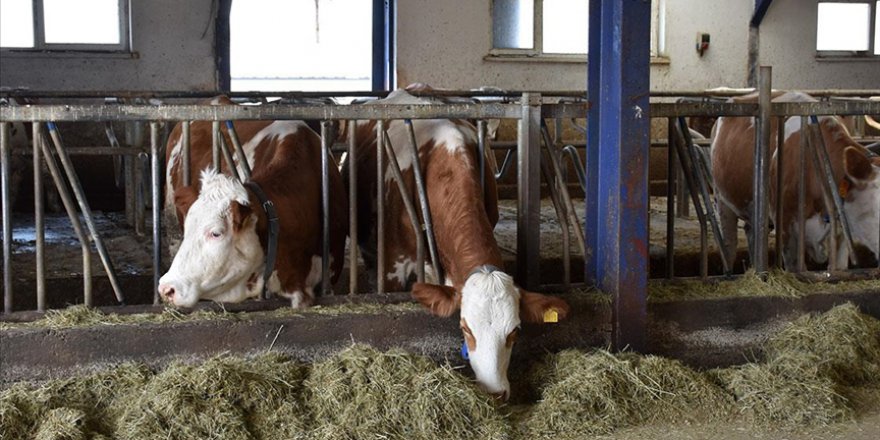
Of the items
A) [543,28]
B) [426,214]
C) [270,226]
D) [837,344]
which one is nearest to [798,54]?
[543,28]

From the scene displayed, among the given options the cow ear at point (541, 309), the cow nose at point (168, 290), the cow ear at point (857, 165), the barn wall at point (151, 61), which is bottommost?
the cow ear at point (541, 309)

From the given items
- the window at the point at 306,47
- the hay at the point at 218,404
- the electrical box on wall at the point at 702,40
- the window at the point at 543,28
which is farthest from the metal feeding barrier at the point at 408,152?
the window at the point at 306,47

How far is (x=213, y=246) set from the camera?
15.9 ft

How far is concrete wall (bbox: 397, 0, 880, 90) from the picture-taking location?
12859 millimetres

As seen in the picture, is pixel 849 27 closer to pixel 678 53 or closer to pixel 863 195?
pixel 678 53

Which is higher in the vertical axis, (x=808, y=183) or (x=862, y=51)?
(x=862, y=51)

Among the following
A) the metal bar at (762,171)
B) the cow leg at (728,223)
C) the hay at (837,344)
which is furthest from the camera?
the cow leg at (728,223)

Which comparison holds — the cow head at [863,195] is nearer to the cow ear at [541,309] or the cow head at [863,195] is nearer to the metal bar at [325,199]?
the cow ear at [541,309]

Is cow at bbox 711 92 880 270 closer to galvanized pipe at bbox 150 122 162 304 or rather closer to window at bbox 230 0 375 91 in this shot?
galvanized pipe at bbox 150 122 162 304

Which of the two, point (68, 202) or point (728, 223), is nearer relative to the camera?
point (68, 202)

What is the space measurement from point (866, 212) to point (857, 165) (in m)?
0.32

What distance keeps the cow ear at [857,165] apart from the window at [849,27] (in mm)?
8606

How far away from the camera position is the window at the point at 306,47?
18.1m

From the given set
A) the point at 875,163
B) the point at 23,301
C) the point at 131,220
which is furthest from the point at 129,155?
the point at 875,163
